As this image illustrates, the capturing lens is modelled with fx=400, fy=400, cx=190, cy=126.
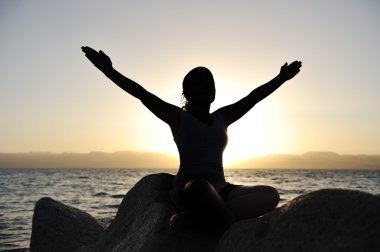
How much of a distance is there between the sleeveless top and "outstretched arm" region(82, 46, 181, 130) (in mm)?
109

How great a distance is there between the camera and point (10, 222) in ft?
48.7

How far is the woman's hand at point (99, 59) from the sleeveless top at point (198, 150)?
2.92ft

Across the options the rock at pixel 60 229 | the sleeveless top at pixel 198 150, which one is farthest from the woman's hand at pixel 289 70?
the rock at pixel 60 229

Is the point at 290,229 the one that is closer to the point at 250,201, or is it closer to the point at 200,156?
the point at 250,201

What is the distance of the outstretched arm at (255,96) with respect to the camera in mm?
4348

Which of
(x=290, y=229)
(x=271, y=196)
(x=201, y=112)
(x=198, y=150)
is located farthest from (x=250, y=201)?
(x=201, y=112)

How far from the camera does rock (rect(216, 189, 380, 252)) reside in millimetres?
2332

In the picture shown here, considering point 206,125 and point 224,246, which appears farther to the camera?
point 206,125

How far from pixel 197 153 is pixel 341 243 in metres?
1.76

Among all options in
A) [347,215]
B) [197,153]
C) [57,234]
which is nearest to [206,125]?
[197,153]

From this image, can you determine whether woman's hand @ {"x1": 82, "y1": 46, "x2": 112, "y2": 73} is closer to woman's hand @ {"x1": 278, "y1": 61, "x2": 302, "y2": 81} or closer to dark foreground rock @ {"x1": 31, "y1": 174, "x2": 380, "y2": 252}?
dark foreground rock @ {"x1": 31, "y1": 174, "x2": 380, "y2": 252}

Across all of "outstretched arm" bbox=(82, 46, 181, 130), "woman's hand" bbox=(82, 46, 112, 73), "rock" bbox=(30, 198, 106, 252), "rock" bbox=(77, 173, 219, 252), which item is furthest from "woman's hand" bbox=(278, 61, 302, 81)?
"rock" bbox=(30, 198, 106, 252)

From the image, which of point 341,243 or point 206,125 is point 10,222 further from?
point 341,243

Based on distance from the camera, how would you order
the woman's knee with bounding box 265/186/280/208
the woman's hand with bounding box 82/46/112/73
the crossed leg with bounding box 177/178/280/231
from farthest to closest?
1. the woman's hand with bounding box 82/46/112/73
2. the woman's knee with bounding box 265/186/280/208
3. the crossed leg with bounding box 177/178/280/231
